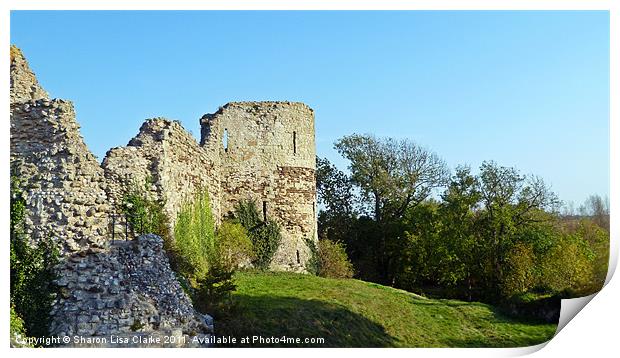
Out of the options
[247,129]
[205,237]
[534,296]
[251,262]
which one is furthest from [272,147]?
[534,296]

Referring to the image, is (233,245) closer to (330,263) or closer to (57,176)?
(330,263)

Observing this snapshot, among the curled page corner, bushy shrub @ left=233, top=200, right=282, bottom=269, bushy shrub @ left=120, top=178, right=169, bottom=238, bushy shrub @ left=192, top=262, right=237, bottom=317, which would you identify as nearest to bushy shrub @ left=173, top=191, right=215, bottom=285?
bushy shrub @ left=120, top=178, right=169, bottom=238

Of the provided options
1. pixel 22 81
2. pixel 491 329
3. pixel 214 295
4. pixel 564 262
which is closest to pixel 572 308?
pixel 491 329

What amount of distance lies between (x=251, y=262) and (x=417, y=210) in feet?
32.9

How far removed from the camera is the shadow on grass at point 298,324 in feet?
35.6

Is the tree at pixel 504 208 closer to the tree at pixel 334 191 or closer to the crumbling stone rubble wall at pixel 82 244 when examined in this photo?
the tree at pixel 334 191

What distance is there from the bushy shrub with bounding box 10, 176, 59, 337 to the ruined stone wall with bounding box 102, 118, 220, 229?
62.7 inches

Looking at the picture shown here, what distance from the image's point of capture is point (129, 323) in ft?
32.5

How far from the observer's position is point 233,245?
17.1 metres

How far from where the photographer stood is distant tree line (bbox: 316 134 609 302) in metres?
21.7

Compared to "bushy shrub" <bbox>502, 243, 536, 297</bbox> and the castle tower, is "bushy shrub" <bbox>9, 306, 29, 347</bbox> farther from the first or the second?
"bushy shrub" <bbox>502, 243, 536, 297</bbox>

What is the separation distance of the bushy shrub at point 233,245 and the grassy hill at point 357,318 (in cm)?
50

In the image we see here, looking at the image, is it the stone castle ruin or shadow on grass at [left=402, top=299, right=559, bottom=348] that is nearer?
the stone castle ruin
